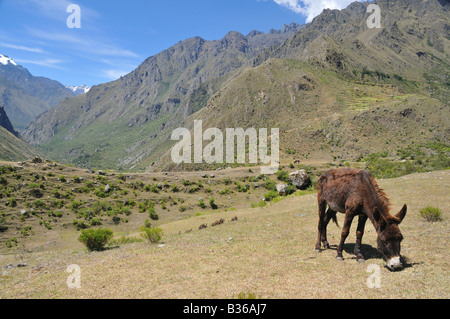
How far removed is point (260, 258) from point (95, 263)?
7.29 m

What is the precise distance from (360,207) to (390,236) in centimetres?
129

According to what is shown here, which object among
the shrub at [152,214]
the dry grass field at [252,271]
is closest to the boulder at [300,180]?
the shrub at [152,214]

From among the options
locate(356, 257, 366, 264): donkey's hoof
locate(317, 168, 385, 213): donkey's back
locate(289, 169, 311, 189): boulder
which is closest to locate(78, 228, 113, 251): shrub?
locate(317, 168, 385, 213): donkey's back

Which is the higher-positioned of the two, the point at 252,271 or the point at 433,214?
the point at 433,214

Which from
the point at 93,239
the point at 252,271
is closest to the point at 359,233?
the point at 252,271

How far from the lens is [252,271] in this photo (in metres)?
8.77

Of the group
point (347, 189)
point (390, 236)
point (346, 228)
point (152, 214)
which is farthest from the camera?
point (152, 214)

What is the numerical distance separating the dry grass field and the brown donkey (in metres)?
0.62

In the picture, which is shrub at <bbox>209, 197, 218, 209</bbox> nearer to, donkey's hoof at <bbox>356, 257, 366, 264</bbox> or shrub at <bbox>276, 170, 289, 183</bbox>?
shrub at <bbox>276, 170, 289, 183</bbox>

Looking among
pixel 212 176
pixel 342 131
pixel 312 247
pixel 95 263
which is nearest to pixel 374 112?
pixel 342 131

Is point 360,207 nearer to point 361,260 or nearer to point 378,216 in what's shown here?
point 378,216

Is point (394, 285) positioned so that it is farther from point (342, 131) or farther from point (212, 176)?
point (342, 131)

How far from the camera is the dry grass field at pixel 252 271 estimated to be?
22.7 feet

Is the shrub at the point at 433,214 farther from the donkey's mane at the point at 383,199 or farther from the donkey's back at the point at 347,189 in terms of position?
the donkey's mane at the point at 383,199
